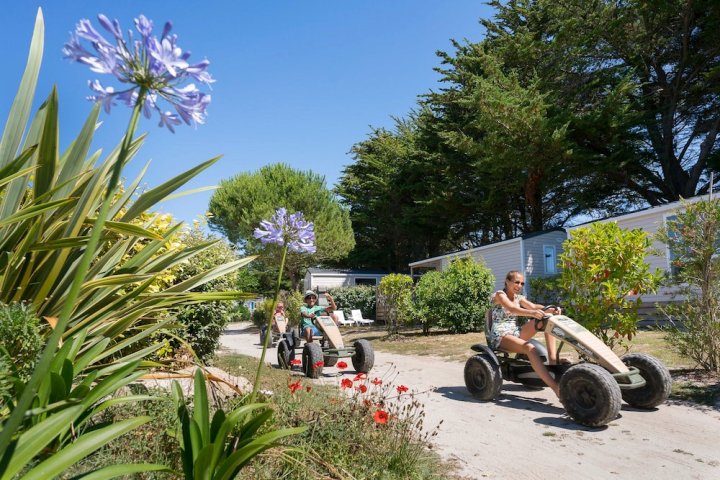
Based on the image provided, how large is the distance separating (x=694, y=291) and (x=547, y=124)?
1504 centimetres

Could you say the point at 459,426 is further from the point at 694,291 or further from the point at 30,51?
the point at 30,51

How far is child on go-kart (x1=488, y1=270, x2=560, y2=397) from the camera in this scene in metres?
5.25

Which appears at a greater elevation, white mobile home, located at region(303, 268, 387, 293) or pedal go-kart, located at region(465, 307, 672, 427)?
white mobile home, located at region(303, 268, 387, 293)

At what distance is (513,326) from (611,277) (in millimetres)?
1714

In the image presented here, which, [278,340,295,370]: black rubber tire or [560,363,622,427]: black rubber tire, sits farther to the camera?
[278,340,295,370]: black rubber tire

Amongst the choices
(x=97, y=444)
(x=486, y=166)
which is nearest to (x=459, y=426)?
(x=97, y=444)

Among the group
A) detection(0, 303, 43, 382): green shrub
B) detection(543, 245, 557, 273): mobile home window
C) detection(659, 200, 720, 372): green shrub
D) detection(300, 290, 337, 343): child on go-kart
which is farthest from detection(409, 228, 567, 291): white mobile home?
detection(0, 303, 43, 382): green shrub

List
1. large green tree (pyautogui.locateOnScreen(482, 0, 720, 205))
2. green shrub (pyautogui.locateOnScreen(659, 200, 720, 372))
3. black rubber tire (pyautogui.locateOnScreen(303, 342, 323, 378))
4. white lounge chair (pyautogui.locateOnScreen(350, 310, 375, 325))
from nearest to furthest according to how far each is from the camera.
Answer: green shrub (pyautogui.locateOnScreen(659, 200, 720, 372)), black rubber tire (pyautogui.locateOnScreen(303, 342, 323, 378)), large green tree (pyautogui.locateOnScreen(482, 0, 720, 205)), white lounge chair (pyautogui.locateOnScreen(350, 310, 375, 325))

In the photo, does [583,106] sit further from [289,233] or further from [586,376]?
[289,233]

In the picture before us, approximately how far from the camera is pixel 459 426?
4.72 metres

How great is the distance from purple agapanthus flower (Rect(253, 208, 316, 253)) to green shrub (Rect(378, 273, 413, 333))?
1308 cm

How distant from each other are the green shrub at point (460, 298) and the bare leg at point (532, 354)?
371 inches

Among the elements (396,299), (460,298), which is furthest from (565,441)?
(396,299)

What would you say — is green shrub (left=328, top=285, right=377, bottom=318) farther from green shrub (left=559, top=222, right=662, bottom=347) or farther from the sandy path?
the sandy path
